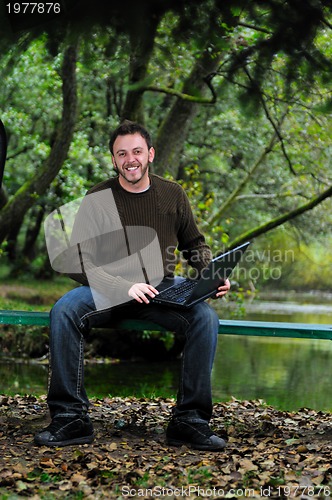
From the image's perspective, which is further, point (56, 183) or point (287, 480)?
point (56, 183)

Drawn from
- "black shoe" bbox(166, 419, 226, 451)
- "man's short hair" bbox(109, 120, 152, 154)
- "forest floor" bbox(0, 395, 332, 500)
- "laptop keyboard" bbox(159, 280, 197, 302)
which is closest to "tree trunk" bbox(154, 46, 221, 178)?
"forest floor" bbox(0, 395, 332, 500)

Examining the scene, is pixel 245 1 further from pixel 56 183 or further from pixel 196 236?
pixel 56 183

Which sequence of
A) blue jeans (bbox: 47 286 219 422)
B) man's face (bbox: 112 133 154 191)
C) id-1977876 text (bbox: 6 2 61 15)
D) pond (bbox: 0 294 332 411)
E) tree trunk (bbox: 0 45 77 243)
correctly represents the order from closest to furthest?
A: blue jeans (bbox: 47 286 219 422), man's face (bbox: 112 133 154 191), id-1977876 text (bbox: 6 2 61 15), pond (bbox: 0 294 332 411), tree trunk (bbox: 0 45 77 243)

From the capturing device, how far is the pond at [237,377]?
905 centimetres

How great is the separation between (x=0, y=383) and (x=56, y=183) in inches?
251

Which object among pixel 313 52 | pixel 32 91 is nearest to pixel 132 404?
pixel 313 52

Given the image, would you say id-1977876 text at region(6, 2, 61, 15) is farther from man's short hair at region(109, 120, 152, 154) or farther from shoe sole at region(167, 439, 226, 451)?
shoe sole at region(167, 439, 226, 451)

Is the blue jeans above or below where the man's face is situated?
below

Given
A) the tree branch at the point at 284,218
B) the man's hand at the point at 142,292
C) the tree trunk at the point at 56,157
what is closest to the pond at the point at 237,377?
the tree branch at the point at 284,218

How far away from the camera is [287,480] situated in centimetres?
351

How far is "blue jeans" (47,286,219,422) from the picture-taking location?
409cm

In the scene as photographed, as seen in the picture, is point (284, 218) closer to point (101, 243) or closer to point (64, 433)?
point (101, 243)

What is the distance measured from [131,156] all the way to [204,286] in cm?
93

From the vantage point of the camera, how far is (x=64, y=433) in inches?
160
